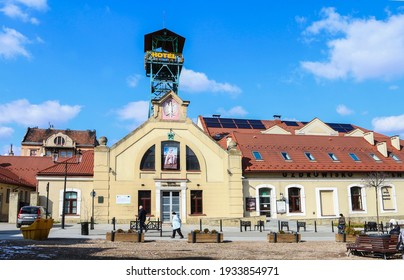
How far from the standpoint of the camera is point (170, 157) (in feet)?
102

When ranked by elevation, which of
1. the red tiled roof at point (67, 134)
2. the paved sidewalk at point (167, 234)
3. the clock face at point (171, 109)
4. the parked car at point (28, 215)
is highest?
the red tiled roof at point (67, 134)

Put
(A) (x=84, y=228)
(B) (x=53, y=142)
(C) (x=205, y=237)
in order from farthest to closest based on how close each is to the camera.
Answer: (B) (x=53, y=142) → (A) (x=84, y=228) → (C) (x=205, y=237)

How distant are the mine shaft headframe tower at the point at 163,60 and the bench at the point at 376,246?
31287 millimetres

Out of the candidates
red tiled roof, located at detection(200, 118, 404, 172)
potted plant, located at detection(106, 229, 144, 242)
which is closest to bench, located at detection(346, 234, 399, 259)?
potted plant, located at detection(106, 229, 144, 242)

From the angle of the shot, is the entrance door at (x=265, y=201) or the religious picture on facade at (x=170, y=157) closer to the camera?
the religious picture on facade at (x=170, y=157)

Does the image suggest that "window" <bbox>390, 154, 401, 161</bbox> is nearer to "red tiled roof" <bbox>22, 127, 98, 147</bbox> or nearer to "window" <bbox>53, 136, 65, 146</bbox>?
"red tiled roof" <bbox>22, 127, 98, 147</bbox>

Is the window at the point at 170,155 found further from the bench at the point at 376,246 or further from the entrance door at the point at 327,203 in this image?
the bench at the point at 376,246

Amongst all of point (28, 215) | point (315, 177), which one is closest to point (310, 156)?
point (315, 177)


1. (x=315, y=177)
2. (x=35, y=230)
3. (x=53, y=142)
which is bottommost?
(x=35, y=230)

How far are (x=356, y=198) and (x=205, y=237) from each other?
19445mm

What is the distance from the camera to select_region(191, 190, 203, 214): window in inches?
1219

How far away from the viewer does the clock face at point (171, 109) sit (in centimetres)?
3162

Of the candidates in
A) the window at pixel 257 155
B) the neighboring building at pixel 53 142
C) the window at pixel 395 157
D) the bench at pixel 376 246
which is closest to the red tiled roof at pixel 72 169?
the window at pixel 257 155

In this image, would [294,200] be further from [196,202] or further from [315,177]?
[196,202]
